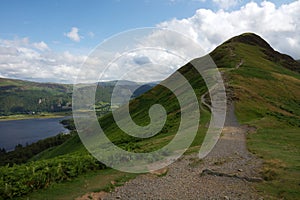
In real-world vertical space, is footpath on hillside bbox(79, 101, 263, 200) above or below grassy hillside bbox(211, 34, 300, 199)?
below

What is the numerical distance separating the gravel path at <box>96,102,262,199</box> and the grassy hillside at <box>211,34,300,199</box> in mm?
1088

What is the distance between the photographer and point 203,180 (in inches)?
595

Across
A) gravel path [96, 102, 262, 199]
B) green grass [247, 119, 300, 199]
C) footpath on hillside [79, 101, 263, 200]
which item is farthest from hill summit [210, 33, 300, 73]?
gravel path [96, 102, 262, 199]

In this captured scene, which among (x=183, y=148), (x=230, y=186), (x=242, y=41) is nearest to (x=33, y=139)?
(x=242, y=41)

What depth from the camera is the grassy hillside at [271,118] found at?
47.3 ft

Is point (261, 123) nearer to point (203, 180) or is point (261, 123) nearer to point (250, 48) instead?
point (203, 180)

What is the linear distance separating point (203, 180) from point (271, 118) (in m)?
26.2

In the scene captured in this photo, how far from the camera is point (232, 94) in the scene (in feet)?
148

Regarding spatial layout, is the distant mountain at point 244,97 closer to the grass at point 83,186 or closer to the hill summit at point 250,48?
the hill summit at point 250,48

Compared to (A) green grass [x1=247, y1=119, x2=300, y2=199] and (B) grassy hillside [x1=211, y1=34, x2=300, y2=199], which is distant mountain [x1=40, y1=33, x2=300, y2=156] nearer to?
(B) grassy hillside [x1=211, y1=34, x2=300, y2=199]

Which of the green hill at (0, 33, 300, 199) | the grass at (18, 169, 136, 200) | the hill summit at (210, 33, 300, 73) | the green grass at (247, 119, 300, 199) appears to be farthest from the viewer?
the hill summit at (210, 33, 300, 73)

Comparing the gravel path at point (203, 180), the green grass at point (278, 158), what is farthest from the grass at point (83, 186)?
the green grass at point (278, 158)

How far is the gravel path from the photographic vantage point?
1312cm

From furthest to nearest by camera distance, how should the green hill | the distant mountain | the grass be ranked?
the distant mountain < the green hill < the grass
